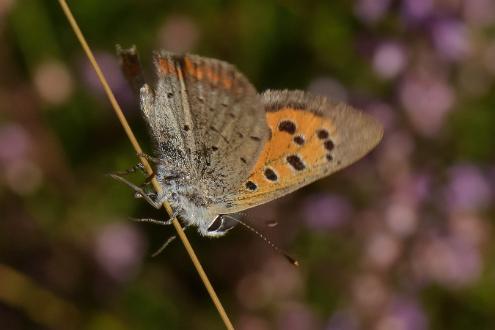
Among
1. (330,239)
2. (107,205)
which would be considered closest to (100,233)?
(107,205)

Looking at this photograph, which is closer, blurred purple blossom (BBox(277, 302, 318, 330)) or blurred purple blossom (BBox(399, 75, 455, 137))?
blurred purple blossom (BBox(399, 75, 455, 137))

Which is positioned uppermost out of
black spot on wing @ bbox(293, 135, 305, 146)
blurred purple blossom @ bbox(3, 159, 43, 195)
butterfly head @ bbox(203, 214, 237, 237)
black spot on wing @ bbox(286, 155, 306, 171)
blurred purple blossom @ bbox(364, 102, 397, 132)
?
blurred purple blossom @ bbox(364, 102, 397, 132)

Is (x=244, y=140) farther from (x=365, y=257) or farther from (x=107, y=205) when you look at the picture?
(x=107, y=205)

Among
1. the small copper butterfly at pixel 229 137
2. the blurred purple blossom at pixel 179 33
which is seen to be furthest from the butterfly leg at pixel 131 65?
the blurred purple blossom at pixel 179 33

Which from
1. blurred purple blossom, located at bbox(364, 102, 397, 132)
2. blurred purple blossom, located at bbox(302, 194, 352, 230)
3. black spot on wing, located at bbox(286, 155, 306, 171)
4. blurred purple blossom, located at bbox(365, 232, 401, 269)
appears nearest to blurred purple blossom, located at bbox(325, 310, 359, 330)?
blurred purple blossom, located at bbox(365, 232, 401, 269)

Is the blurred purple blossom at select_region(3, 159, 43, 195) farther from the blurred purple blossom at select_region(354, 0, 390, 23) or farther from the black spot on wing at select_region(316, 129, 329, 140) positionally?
the black spot on wing at select_region(316, 129, 329, 140)

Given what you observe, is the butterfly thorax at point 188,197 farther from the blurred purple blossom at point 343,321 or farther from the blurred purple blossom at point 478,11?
the blurred purple blossom at point 478,11

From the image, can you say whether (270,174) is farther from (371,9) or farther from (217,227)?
(371,9)

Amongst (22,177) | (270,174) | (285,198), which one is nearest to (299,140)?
(270,174)
